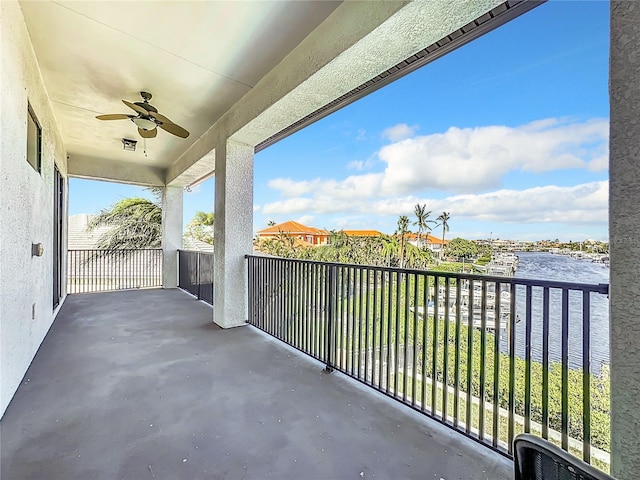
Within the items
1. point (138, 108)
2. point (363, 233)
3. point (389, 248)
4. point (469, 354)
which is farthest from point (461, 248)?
point (138, 108)

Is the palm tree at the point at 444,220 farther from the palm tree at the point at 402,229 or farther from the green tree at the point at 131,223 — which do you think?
the green tree at the point at 131,223

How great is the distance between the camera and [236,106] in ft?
12.0

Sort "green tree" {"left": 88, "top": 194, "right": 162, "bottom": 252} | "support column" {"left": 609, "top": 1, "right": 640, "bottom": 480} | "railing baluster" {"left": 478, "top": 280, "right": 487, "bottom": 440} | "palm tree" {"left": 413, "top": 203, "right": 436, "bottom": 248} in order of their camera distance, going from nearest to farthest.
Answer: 1. "support column" {"left": 609, "top": 1, "right": 640, "bottom": 480}
2. "railing baluster" {"left": 478, "top": 280, "right": 487, "bottom": 440}
3. "palm tree" {"left": 413, "top": 203, "right": 436, "bottom": 248}
4. "green tree" {"left": 88, "top": 194, "right": 162, "bottom": 252}

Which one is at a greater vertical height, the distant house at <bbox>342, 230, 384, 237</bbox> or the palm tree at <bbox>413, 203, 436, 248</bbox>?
the palm tree at <bbox>413, 203, 436, 248</bbox>

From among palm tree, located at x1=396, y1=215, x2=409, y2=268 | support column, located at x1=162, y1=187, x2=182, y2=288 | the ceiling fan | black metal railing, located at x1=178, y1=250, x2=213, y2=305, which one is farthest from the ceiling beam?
palm tree, located at x1=396, y1=215, x2=409, y2=268

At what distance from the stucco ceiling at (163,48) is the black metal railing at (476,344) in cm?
199

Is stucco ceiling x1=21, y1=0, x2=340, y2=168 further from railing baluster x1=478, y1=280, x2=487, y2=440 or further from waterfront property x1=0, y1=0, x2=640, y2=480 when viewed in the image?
railing baluster x1=478, y1=280, x2=487, y2=440

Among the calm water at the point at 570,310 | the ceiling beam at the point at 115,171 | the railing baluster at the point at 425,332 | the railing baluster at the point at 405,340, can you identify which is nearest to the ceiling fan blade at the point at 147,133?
the ceiling beam at the point at 115,171

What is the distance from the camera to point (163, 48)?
103 inches

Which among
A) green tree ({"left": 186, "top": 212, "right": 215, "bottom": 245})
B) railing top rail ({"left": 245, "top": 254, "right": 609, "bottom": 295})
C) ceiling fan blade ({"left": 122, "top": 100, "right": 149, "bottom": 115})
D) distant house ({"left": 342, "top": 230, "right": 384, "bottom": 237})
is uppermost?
ceiling fan blade ({"left": 122, "top": 100, "right": 149, "bottom": 115})

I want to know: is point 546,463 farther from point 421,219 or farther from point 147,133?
point 147,133

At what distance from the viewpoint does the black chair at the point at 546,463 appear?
0.51m

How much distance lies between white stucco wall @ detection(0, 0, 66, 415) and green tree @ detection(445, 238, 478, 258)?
10.2 ft

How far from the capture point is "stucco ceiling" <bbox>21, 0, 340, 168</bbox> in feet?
7.25
